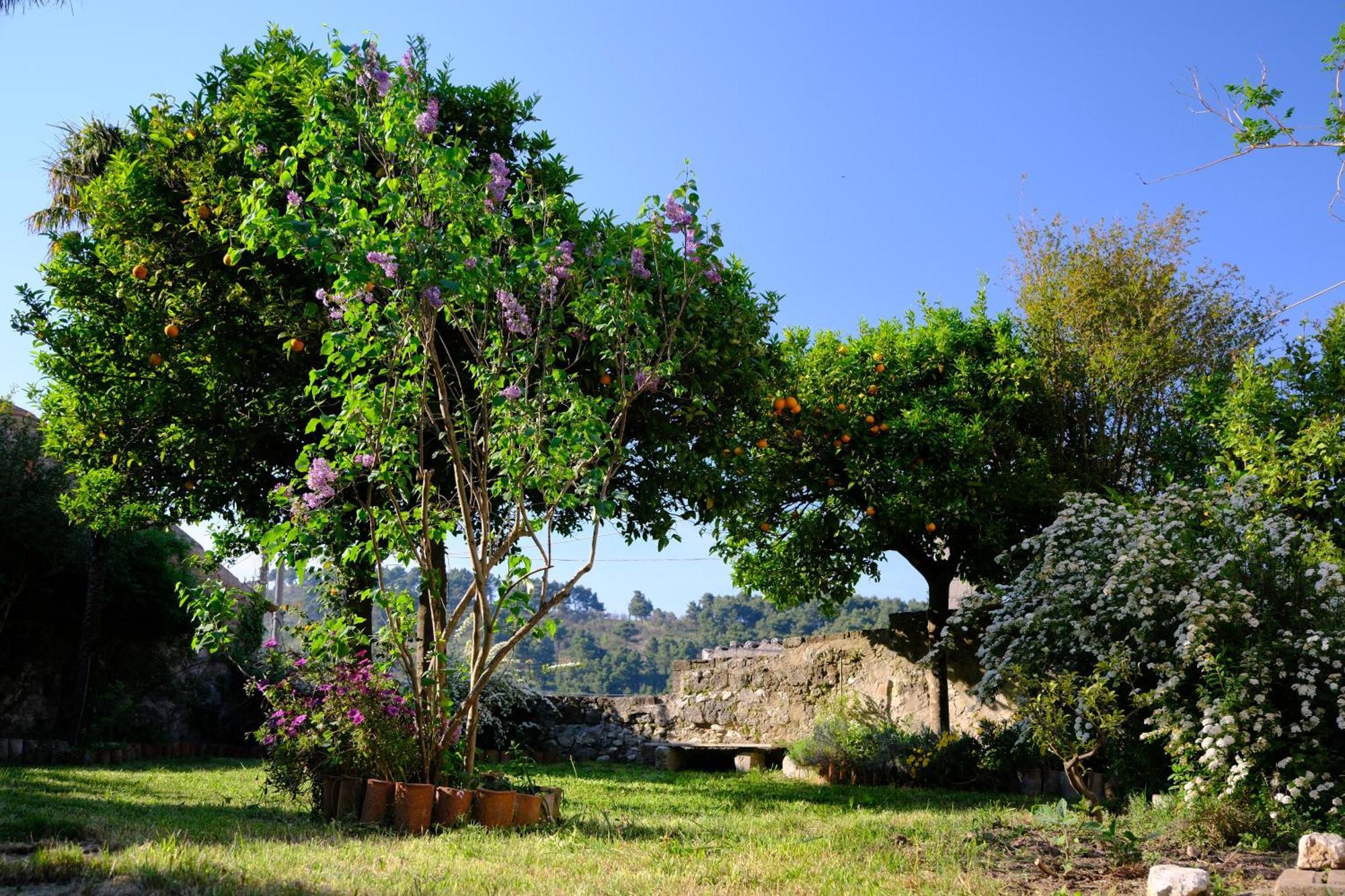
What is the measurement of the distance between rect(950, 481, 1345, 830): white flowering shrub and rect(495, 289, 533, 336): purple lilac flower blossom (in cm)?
461

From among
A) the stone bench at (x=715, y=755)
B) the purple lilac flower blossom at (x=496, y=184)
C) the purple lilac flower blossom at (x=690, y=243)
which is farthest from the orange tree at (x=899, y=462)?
the purple lilac flower blossom at (x=496, y=184)

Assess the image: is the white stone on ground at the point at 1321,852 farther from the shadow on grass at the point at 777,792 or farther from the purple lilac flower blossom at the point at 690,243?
the purple lilac flower blossom at the point at 690,243

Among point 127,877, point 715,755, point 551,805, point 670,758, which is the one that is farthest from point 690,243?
point 715,755

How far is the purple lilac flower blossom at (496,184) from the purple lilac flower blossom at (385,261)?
872mm

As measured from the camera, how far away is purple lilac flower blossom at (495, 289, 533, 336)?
261 inches

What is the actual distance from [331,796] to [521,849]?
6.40ft

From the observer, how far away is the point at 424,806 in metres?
6.43

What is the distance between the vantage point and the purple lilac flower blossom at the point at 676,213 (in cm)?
704

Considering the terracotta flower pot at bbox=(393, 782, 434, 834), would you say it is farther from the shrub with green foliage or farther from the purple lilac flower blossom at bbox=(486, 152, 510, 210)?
the shrub with green foliage

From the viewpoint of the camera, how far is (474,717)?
22.9 feet

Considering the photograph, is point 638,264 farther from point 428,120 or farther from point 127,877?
point 127,877

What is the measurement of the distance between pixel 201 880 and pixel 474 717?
9.22 feet

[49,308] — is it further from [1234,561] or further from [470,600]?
[1234,561]

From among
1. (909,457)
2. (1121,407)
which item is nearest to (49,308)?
(909,457)
